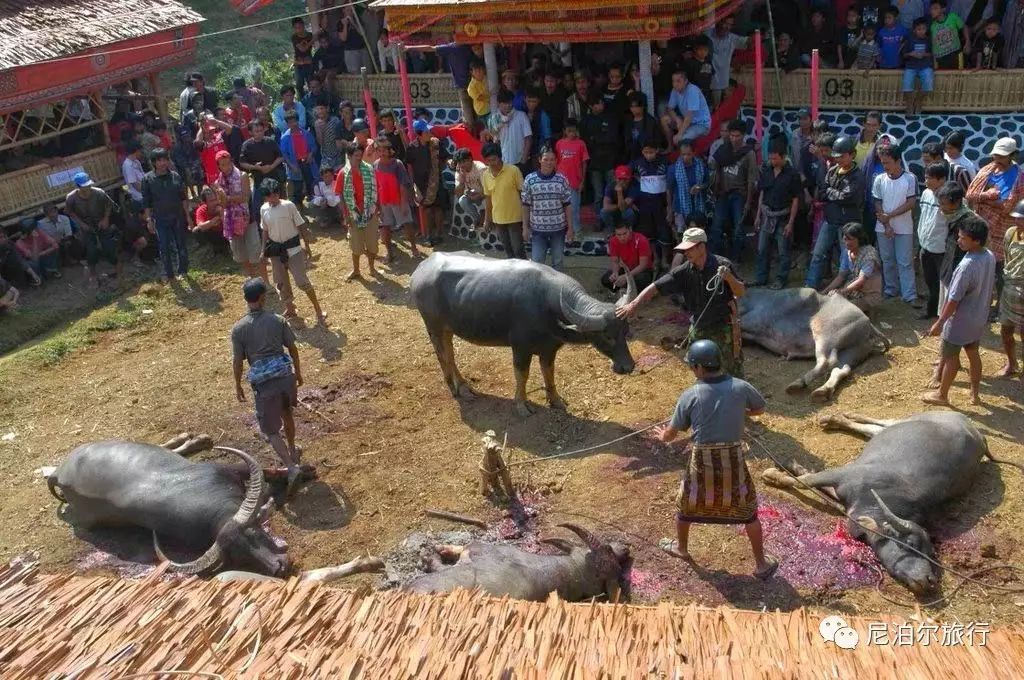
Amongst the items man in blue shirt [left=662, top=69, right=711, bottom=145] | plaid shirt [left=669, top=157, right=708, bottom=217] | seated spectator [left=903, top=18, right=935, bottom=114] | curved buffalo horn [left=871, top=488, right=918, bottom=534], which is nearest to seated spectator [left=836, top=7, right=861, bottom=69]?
seated spectator [left=903, top=18, right=935, bottom=114]

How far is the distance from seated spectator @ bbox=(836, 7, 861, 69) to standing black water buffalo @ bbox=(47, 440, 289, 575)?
9.47 meters

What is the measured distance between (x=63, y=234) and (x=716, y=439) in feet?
37.0

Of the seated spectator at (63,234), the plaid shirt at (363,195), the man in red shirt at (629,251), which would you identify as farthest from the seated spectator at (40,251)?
the man in red shirt at (629,251)

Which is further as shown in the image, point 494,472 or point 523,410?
point 523,410

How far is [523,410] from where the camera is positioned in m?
8.84

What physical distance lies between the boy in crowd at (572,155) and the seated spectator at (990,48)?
196 inches

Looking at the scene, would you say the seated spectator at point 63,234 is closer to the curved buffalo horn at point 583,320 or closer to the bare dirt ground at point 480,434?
the bare dirt ground at point 480,434

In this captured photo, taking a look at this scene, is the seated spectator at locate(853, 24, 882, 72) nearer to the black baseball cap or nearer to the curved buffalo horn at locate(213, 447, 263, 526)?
the black baseball cap

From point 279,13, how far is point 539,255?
1968 centimetres

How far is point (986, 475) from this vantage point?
282 inches

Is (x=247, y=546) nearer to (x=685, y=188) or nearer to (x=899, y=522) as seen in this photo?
(x=899, y=522)

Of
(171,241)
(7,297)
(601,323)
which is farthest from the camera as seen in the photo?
(171,241)

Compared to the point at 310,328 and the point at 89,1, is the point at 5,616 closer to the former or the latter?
the point at 310,328

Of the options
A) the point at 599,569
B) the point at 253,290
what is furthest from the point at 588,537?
the point at 253,290
